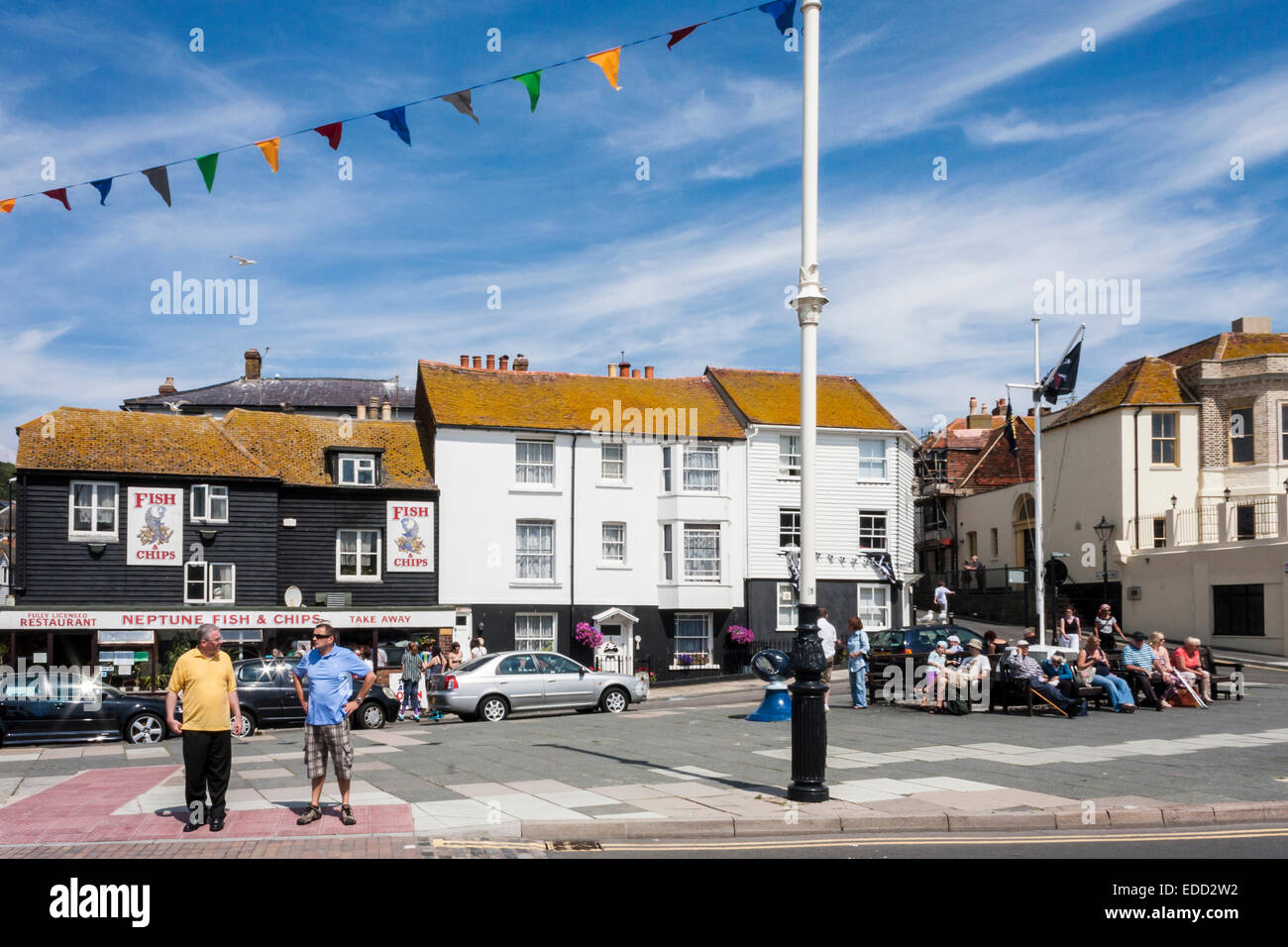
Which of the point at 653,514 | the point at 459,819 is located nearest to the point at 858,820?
the point at 459,819

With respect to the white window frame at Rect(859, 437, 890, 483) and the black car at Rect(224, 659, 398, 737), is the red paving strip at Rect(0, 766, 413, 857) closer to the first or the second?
the black car at Rect(224, 659, 398, 737)

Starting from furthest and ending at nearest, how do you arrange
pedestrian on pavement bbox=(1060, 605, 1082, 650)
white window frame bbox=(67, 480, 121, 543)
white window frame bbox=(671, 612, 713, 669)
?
white window frame bbox=(671, 612, 713, 669), white window frame bbox=(67, 480, 121, 543), pedestrian on pavement bbox=(1060, 605, 1082, 650)

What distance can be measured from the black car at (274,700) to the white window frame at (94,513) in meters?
13.9

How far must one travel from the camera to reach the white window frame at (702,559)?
39.1 m

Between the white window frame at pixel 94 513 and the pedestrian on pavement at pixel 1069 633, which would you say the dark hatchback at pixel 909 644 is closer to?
the pedestrian on pavement at pixel 1069 633

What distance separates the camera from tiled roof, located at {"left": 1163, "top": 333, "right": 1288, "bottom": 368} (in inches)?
1548

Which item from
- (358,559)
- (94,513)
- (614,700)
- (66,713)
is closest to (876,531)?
(358,559)

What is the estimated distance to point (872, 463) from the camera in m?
41.8

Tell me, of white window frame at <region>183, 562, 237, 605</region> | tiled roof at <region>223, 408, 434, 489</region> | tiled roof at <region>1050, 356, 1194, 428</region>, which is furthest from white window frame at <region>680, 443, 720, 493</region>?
white window frame at <region>183, 562, 237, 605</region>

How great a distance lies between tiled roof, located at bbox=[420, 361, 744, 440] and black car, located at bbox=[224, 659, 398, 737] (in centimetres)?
1627

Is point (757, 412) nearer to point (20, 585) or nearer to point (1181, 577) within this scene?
point (1181, 577)

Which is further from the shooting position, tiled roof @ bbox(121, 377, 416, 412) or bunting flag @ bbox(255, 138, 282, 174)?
tiled roof @ bbox(121, 377, 416, 412)

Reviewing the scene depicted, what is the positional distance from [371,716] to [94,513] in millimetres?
16054

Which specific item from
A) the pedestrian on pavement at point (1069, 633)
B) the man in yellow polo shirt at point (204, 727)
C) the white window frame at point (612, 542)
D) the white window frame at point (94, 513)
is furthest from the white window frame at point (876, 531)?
the man in yellow polo shirt at point (204, 727)
